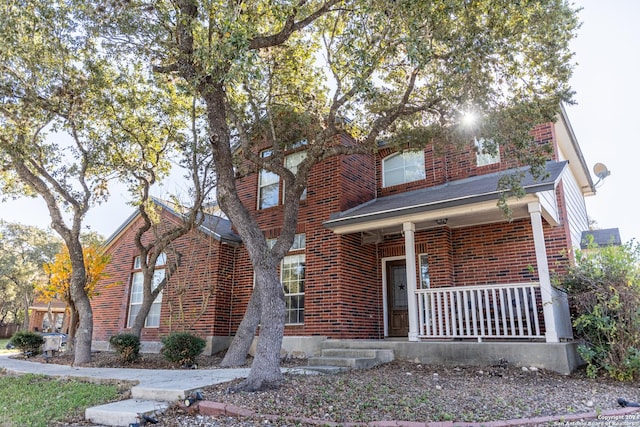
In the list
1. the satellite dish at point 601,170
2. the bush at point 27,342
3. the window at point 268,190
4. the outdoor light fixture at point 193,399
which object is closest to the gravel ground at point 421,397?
the outdoor light fixture at point 193,399

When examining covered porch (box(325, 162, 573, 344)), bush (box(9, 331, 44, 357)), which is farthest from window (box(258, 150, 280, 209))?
bush (box(9, 331, 44, 357))

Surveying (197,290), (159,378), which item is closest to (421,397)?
(159,378)

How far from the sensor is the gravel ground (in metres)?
4.64

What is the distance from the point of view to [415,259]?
1026cm

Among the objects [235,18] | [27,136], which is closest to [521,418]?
[235,18]

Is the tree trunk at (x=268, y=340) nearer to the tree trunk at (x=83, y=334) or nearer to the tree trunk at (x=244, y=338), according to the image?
the tree trunk at (x=244, y=338)

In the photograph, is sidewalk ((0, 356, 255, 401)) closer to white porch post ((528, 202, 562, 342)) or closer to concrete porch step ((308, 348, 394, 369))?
concrete porch step ((308, 348, 394, 369))

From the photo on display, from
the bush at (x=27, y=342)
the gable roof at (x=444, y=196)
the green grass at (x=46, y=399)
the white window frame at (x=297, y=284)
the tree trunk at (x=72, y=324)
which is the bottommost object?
the green grass at (x=46, y=399)

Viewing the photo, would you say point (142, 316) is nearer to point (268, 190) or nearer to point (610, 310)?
point (268, 190)

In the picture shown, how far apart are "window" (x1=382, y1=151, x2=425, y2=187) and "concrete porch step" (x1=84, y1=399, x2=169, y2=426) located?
27.6ft

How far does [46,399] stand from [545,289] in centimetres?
839

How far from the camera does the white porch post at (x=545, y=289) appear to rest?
7.20 m

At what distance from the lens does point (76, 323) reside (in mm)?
13539

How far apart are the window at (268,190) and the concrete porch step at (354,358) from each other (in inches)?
198
